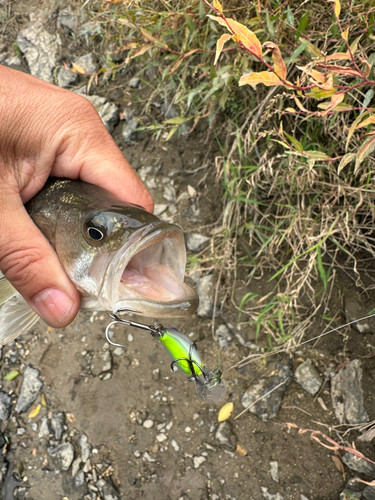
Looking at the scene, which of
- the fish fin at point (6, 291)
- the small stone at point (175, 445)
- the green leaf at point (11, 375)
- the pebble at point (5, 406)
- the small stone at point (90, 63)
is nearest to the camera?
the fish fin at point (6, 291)

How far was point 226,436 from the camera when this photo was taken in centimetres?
267

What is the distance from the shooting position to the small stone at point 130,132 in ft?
11.5

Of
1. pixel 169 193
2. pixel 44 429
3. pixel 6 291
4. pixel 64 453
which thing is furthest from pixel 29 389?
pixel 169 193

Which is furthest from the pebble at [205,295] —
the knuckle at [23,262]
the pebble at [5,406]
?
the pebble at [5,406]

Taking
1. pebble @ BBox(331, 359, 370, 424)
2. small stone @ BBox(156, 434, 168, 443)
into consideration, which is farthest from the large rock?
pebble @ BBox(331, 359, 370, 424)

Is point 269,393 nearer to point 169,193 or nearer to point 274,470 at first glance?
point 274,470

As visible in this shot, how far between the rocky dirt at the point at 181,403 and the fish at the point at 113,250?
3.52 ft

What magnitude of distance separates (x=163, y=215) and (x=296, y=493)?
1924mm

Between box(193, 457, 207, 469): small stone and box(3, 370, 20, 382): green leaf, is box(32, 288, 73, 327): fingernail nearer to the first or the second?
box(193, 457, 207, 469): small stone

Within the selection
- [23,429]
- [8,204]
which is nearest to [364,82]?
[8,204]

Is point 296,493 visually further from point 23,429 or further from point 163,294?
point 23,429

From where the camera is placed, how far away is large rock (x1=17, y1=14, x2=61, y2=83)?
13.1 feet

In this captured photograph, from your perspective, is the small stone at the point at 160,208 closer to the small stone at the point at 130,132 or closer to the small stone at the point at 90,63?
the small stone at the point at 130,132

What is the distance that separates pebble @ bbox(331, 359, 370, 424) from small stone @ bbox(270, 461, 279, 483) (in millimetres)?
433
